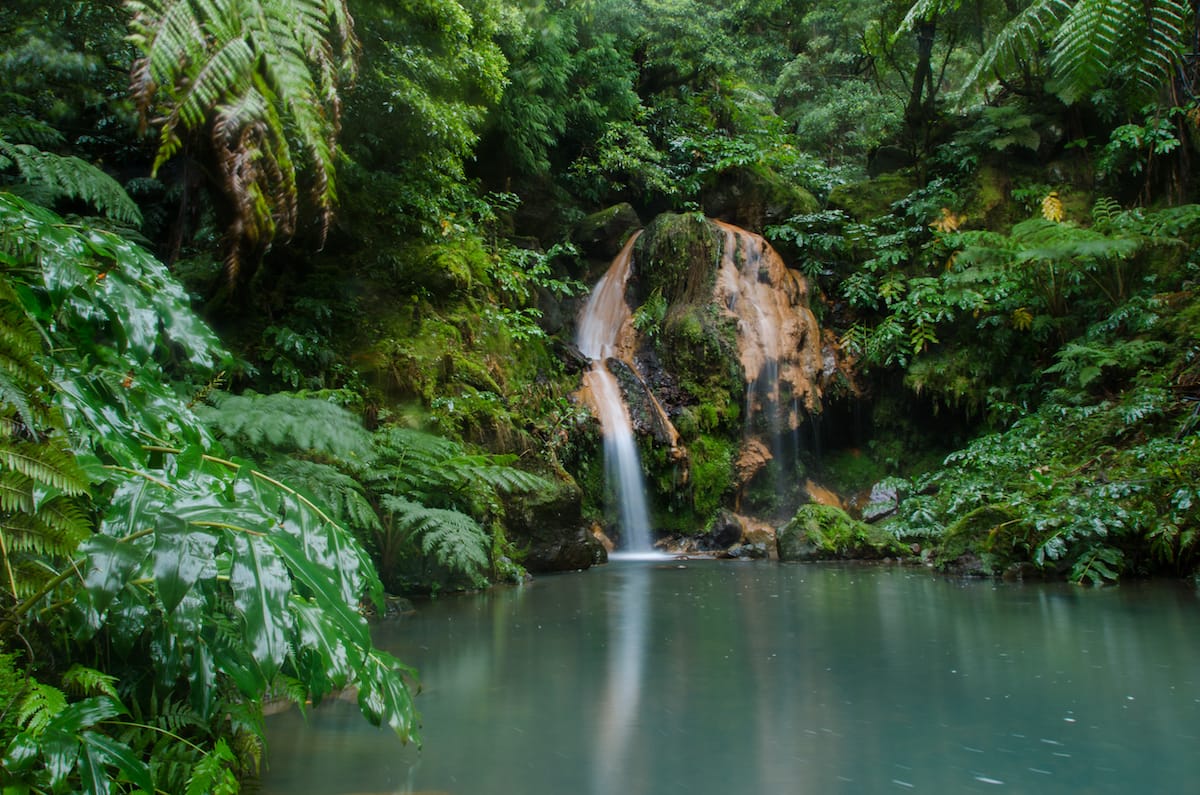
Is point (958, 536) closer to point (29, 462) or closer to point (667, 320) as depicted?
point (667, 320)

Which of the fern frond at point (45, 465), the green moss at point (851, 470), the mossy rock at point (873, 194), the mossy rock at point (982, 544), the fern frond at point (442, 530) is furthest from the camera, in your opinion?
the mossy rock at point (873, 194)

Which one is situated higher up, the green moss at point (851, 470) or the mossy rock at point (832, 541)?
the green moss at point (851, 470)

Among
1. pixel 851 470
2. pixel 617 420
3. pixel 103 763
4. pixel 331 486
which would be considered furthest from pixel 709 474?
pixel 103 763

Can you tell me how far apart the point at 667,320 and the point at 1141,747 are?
839cm

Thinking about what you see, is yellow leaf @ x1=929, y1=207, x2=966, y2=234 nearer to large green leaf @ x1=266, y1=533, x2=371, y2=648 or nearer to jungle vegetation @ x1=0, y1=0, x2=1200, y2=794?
jungle vegetation @ x1=0, y1=0, x2=1200, y2=794

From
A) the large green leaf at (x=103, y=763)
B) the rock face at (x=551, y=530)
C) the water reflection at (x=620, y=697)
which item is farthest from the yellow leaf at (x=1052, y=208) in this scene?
the large green leaf at (x=103, y=763)

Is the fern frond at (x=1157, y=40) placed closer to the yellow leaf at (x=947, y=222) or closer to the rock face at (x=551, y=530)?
the rock face at (x=551, y=530)

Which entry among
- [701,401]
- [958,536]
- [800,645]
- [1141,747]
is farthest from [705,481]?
[1141,747]

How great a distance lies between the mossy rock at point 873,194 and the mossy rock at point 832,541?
543 cm

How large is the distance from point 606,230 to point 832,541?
233 inches

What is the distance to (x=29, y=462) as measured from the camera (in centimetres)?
137

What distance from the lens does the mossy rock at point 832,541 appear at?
7.25 m

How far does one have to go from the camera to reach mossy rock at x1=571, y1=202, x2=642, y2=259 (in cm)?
1117

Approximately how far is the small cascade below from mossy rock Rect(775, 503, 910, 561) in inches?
75.5
